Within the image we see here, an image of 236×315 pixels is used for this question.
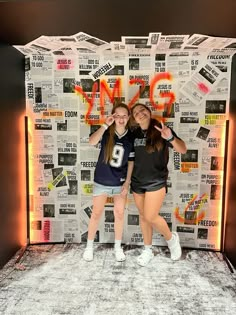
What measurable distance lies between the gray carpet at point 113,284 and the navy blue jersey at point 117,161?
66 centimetres

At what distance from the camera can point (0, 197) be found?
7.89 ft

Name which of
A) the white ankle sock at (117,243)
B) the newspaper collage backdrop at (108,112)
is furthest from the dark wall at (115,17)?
the white ankle sock at (117,243)

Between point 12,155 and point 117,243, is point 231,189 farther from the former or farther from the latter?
point 12,155

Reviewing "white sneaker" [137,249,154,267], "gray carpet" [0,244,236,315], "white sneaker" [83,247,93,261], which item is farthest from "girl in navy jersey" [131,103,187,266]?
"white sneaker" [83,247,93,261]

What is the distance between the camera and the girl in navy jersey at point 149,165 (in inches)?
99.3

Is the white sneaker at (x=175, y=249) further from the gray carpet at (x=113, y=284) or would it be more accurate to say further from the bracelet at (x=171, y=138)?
the bracelet at (x=171, y=138)

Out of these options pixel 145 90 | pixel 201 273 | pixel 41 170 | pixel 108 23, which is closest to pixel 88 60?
pixel 145 90

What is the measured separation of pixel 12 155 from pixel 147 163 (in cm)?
109

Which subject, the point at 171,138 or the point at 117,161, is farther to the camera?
the point at 117,161

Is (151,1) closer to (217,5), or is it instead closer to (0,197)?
(217,5)

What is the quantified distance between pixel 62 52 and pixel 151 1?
4.04 feet

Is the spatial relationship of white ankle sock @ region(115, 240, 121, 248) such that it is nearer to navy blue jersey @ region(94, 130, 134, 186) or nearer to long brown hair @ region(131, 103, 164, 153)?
navy blue jersey @ region(94, 130, 134, 186)

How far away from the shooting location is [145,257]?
2598 millimetres

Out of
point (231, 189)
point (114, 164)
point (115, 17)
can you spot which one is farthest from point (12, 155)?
point (231, 189)
